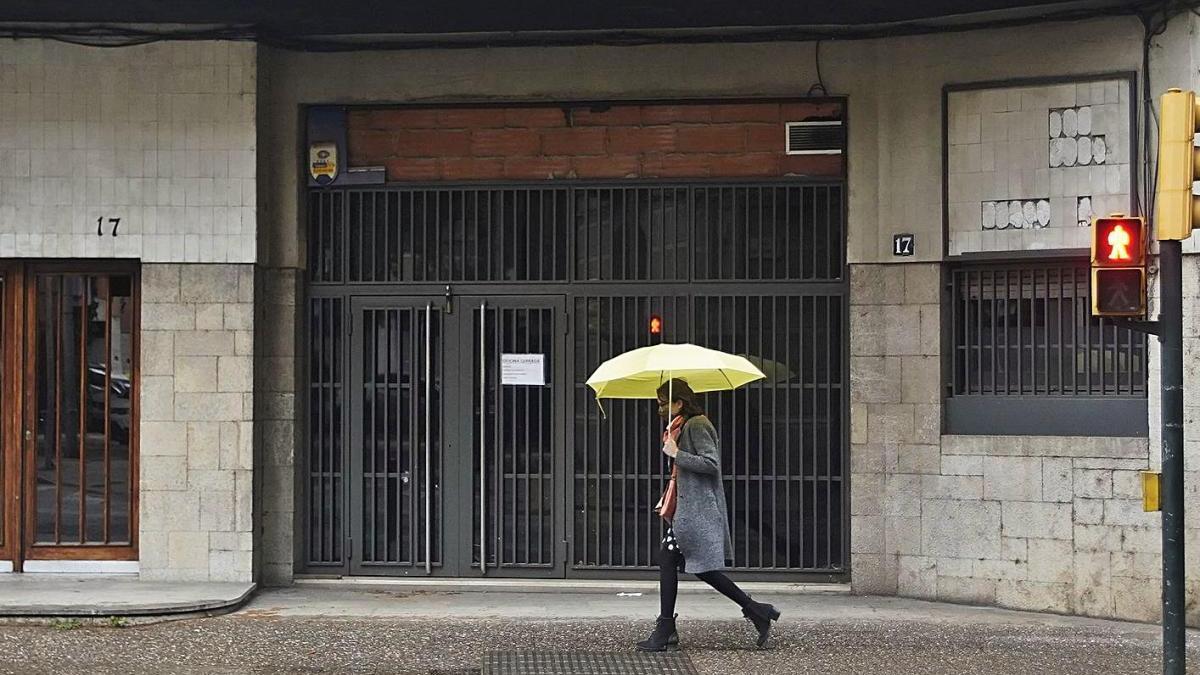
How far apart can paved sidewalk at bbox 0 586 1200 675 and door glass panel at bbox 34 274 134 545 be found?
1.59 m

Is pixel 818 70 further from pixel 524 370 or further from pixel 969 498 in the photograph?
pixel 969 498

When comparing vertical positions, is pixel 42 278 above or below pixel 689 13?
below

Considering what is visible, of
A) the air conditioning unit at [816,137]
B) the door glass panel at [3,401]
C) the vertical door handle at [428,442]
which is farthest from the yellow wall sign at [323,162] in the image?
the air conditioning unit at [816,137]

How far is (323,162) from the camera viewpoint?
12352mm

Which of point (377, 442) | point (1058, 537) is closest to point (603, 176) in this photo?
point (377, 442)

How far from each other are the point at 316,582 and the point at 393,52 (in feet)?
13.8

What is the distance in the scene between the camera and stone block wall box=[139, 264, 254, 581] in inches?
468

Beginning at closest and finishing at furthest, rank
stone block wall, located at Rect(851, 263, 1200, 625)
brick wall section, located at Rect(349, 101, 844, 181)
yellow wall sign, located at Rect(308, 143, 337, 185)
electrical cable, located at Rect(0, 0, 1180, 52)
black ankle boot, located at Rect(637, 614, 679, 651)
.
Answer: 1. black ankle boot, located at Rect(637, 614, 679, 651)
2. stone block wall, located at Rect(851, 263, 1200, 625)
3. electrical cable, located at Rect(0, 0, 1180, 52)
4. brick wall section, located at Rect(349, 101, 844, 181)
5. yellow wall sign, located at Rect(308, 143, 337, 185)

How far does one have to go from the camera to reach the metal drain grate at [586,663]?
353 inches

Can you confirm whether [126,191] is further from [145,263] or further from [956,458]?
[956,458]

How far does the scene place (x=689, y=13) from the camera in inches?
453

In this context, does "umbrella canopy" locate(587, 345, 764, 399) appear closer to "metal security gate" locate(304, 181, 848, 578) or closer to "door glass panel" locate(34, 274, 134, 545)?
"metal security gate" locate(304, 181, 848, 578)

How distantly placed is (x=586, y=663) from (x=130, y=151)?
5.59 metres

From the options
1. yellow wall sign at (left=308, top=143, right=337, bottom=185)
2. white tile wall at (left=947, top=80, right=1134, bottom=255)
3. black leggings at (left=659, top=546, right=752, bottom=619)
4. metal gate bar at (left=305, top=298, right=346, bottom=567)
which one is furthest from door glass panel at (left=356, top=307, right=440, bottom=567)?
white tile wall at (left=947, top=80, right=1134, bottom=255)
